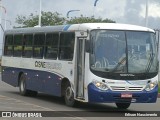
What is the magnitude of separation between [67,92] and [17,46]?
6442 mm

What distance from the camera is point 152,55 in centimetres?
1778

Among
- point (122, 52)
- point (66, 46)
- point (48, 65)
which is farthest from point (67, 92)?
point (122, 52)

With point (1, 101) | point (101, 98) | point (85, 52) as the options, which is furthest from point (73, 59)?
point (1, 101)

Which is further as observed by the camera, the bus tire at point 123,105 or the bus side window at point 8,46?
the bus side window at point 8,46

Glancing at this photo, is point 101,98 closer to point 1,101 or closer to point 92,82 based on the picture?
point 92,82

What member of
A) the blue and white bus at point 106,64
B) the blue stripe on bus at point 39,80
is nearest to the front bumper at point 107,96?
the blue and white bus at point 106,64

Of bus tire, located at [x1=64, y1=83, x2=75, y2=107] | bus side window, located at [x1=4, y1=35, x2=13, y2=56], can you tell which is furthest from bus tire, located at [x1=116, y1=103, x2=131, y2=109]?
A: bus side window, located at [x1=4, y1=35, x2=13, y2=56]

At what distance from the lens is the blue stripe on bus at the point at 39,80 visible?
20.0 meters

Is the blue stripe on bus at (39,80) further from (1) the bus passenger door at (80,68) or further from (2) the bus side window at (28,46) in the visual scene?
(1) the bus passenger door at (80,68)

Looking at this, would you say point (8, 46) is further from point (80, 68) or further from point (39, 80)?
point (80, 68)

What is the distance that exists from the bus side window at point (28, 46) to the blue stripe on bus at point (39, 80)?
70 centimetres

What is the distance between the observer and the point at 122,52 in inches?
689

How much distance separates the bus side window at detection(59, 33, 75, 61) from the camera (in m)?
18.9

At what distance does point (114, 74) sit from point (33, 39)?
6.58 m
